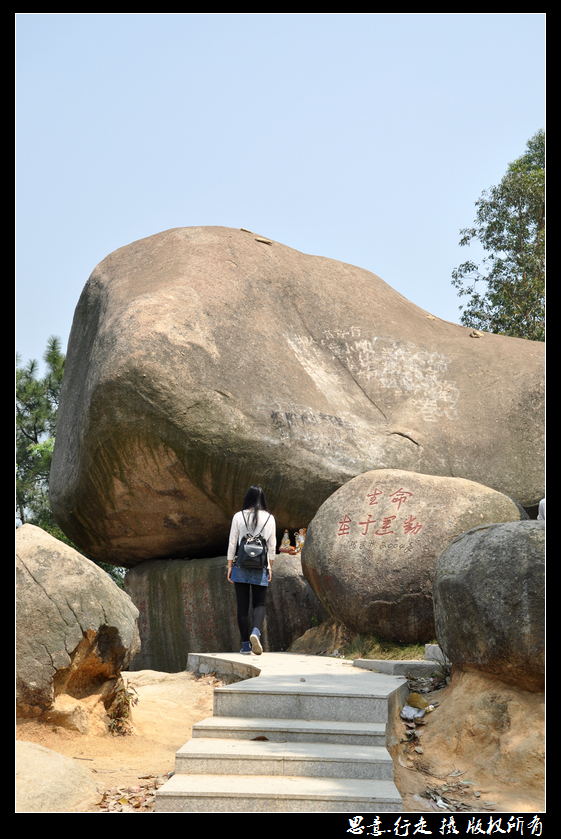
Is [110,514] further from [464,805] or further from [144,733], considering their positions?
[464,805]

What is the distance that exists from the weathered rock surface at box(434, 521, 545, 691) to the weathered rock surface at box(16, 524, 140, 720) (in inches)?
86.6

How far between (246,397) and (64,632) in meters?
4.77

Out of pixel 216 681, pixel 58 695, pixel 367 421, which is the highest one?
pixel 367 421

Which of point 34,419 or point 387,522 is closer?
point 387,522

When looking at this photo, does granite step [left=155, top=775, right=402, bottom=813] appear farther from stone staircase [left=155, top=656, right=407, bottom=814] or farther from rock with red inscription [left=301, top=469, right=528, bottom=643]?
rock with red inscription [left=301, top=469, right=528, bottom=643]

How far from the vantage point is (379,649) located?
671 centimetres

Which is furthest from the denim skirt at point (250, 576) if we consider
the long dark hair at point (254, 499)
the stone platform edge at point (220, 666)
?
the stone platform edge at point (220, 666)

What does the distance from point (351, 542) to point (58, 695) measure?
2897mm

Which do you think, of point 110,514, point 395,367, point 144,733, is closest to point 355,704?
point 144,733

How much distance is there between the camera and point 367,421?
34.1ft

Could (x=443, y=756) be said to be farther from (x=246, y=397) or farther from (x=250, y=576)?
(x=246, y=397)

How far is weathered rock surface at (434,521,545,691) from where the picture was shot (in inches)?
173

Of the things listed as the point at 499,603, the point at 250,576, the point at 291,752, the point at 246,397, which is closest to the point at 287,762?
the point at 291,752

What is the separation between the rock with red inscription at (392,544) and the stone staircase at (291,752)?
1.34 metres
